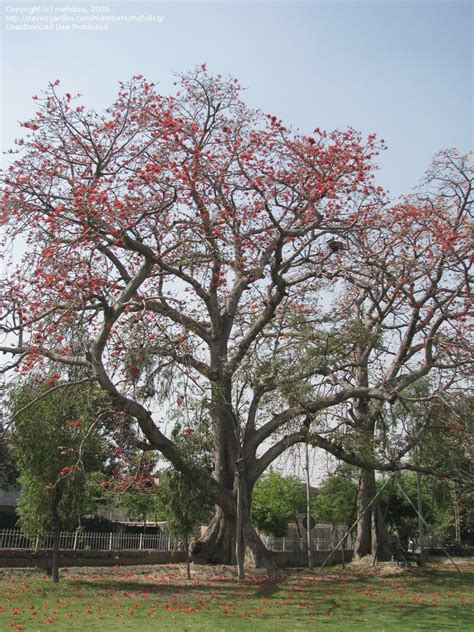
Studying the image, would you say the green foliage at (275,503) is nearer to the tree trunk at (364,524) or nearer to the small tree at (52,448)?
the tree trunk at (364,524)

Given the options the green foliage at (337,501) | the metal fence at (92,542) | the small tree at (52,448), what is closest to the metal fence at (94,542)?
the metal fence at (92,542)

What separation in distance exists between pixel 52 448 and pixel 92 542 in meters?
7.60

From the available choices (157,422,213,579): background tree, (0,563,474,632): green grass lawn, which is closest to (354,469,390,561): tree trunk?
(0,563,474,632): green grass lawn

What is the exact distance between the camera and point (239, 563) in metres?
14.0

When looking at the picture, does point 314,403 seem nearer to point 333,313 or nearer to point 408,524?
point 333,313

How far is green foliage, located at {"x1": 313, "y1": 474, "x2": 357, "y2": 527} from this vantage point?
25.0 m

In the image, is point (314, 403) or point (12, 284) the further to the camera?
point (314, 403)

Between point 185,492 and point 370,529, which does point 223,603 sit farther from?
point 370,529

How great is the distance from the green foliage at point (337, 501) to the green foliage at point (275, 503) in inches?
57.2

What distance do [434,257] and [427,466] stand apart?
5795mm

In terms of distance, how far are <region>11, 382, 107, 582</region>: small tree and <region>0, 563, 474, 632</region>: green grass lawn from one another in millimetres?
1416

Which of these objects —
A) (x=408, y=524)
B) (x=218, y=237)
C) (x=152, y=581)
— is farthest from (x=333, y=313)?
(x=408, y=524)

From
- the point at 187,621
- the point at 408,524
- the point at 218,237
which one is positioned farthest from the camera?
the point at 408,524

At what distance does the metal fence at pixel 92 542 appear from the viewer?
16.2 metres
